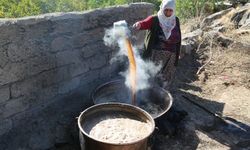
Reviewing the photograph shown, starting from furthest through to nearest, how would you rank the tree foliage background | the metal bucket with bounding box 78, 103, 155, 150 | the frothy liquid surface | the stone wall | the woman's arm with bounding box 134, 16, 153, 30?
the tree foliage background → the woman's arm with bounding box 134, 16, 153, 30 → the stone wall → the frothy liquid surface → the metal bucket with bounding box 78, 103, 155, 150

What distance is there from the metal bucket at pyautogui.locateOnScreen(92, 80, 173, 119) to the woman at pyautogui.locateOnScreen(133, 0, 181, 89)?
54 centimetres

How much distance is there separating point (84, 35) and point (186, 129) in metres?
2.14

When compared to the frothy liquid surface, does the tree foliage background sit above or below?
above

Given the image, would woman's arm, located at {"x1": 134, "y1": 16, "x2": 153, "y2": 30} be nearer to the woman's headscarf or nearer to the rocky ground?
the woman's headscarf

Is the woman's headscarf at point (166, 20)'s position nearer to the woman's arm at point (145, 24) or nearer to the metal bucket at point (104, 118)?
the woman's arm at point (145, 24)

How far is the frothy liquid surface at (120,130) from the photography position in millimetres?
3682

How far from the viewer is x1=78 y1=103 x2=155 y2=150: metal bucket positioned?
346cm

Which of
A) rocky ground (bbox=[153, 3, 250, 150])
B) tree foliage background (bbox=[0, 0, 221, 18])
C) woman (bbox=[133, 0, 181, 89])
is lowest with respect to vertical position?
rocky ground (bbox=[153, 3, 250, 150])

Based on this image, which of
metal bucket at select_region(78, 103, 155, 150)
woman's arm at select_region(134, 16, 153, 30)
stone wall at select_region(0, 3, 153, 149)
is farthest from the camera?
woman's arm at select_region(134, 16, 153, 30)

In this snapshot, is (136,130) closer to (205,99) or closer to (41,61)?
(41,61)

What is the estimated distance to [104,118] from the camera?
4.13m

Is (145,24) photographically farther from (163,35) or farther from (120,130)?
(120,130)

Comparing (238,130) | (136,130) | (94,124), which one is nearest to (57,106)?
(94,124)

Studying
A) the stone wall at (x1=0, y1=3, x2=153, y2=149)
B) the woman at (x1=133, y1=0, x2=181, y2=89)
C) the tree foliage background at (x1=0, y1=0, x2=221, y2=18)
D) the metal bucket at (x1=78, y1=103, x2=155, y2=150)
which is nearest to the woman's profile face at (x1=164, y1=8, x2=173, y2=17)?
the woman at (x1=133, y1=0, x2=181, y2=89)
